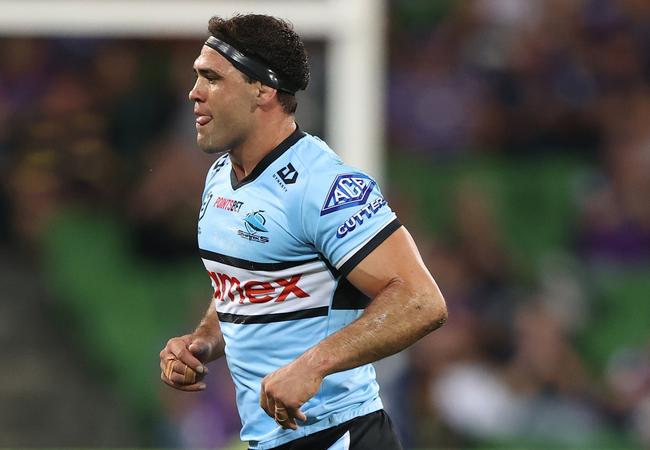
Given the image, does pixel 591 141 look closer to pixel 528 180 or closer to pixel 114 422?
pixel 528 180

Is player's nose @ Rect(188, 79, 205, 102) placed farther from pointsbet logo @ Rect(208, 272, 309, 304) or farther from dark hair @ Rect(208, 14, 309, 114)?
pointsbet logo @ Rect(208, 272, 309, 304)

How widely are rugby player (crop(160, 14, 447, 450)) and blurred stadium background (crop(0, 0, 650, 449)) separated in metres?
4.66

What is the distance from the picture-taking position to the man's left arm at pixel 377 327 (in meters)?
3.10

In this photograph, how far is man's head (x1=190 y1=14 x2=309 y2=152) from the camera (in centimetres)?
350

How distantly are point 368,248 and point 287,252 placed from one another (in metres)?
0.26

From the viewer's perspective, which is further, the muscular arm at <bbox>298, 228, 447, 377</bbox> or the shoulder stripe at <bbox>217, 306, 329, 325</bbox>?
the shoulder stripe at <bbox>217, 306, 329, 325</bbox>

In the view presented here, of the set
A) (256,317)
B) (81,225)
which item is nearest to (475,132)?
(81,225)

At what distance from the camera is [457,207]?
9773 millimetres

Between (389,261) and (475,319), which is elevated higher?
(389,261)

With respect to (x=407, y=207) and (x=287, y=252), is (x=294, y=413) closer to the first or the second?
(x=287, y=252)

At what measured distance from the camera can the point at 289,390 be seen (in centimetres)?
307

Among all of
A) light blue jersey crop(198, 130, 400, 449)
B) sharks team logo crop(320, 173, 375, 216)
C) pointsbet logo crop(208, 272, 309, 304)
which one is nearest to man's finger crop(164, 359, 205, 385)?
light blue jersey crop(198, 130, 400, 449)

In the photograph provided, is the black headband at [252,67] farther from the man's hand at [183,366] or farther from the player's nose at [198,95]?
the man's hand at [183,366]

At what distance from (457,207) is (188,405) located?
262cm
